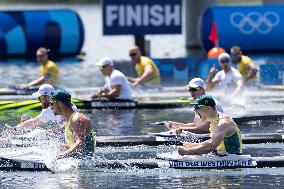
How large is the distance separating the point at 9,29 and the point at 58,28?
1934 mm

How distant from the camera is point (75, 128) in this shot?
1775 cm

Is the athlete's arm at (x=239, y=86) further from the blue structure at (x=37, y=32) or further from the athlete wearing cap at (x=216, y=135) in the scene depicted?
the blue structure at (x=37, y=32)

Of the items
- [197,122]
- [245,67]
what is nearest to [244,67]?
[245,67]

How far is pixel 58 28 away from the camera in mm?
41281

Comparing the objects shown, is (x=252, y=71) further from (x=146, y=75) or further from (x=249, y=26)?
(x=249, y=26)

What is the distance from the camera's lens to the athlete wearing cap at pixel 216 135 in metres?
17.6

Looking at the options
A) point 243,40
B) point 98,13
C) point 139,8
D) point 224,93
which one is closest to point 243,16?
point 243,40

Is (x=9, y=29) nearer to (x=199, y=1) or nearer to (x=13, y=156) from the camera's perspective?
(x=199, y=1)

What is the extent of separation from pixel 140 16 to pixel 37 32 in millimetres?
4602

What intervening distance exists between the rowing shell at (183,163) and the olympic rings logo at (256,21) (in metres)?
22.5

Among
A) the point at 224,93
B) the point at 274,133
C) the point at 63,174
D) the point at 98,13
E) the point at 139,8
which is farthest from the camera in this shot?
the point at 98,13

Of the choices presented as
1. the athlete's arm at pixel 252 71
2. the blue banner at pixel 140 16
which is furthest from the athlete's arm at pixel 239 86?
the blue banner at pixel 140 16

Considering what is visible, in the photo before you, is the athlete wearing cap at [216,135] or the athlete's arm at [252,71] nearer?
the athlete wearing cap at [216,135]

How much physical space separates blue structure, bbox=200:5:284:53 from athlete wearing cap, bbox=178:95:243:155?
22.5 meters
